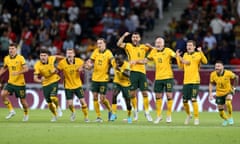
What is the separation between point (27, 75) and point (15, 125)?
1126 centimetres

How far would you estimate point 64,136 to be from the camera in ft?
71.2

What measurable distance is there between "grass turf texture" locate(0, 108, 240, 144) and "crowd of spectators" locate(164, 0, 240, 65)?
9.52 meters

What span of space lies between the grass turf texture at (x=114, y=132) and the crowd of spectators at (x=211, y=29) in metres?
9.52

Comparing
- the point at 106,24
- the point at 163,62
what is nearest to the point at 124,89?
the point at 163,62

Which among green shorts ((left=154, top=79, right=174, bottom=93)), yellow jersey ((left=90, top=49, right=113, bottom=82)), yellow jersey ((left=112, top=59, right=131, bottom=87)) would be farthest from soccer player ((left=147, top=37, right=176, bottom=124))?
yellow jersey ((left=90, top=49, right=113, bottom=82))

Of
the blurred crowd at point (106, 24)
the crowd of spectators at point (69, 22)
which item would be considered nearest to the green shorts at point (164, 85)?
the blurred crowd at point (106, 24)

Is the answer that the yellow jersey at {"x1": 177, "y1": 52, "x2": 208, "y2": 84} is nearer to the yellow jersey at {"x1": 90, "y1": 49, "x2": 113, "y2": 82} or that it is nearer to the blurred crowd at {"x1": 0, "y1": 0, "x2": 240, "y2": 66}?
the yellow jersey at {"x1": 90, "y1": 49, "x2": 113, "y2": 82}

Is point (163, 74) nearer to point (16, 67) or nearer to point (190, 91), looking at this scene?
point (190, 91)

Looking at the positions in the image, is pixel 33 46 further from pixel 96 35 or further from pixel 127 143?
pixel 127 143

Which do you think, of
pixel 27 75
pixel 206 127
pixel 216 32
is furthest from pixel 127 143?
pixel 216 32

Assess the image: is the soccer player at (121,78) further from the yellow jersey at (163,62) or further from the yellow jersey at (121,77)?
the yellow jersey at (163,62)

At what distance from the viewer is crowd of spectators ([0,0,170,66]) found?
129 ft

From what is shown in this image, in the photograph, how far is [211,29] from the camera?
38.6m

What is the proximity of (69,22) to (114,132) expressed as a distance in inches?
745
